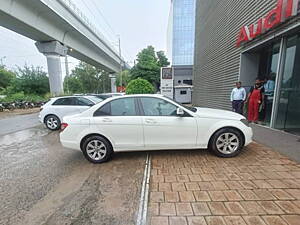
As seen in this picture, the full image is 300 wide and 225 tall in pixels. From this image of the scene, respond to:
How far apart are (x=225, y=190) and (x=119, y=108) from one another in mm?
2601

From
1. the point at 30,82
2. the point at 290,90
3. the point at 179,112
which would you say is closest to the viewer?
the point at 179,112

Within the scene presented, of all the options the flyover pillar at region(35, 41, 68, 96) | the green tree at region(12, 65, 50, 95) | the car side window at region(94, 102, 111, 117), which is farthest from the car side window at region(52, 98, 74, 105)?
the green tree at region(12, 65, 50, 95)

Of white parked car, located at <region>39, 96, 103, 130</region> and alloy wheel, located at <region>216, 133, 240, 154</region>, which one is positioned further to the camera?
white parked car, located at <region>39, 96, 103, 130</region>

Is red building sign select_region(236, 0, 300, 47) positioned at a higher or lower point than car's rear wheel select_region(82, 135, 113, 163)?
higher

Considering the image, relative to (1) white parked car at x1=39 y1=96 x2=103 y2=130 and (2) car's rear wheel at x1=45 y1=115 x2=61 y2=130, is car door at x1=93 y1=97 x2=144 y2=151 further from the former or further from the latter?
(2) car's rear wheel at x1=45 y1=115 x2=61 y2=130

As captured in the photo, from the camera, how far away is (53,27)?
14.2m

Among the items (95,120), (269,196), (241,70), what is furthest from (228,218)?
(241,70)

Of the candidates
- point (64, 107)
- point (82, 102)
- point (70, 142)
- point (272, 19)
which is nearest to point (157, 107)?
point (70, 142)

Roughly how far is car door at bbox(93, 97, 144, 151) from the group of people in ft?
16.3

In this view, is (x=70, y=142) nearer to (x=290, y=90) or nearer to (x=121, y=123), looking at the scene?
(x=121, y=123)

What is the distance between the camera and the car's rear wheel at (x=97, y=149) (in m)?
3.64

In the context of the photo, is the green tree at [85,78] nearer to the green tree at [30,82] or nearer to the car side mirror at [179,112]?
Answer: the green tree at [30,82]

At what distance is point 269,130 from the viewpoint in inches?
218

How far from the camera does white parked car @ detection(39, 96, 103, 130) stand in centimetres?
723
